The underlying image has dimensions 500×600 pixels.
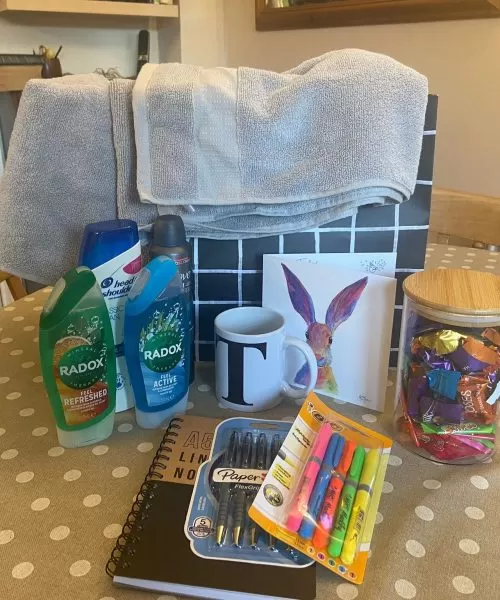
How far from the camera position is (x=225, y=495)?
1.69ft

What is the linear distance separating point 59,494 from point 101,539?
0.08 m

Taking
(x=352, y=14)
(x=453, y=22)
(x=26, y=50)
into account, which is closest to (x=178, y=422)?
(x=453, y=22)

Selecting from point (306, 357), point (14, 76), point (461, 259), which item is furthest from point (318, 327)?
point (14, 76)

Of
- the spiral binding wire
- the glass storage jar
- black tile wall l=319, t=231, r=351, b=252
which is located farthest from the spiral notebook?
black tile wall l=319, t=231, r=351, b=252

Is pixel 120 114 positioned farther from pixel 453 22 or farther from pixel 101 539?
pixel 453 22

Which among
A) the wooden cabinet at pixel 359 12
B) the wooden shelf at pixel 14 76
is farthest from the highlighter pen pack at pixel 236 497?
the wooden shelf at pixel 14 76

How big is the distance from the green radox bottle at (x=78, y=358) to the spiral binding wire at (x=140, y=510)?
77 millimetres

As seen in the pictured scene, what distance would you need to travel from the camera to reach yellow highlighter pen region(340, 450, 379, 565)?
46 centimetres

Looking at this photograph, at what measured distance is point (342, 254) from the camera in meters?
0.69

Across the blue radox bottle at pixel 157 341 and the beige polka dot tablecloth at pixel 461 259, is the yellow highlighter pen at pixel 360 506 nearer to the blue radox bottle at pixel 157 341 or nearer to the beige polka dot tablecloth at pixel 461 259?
the blue radox bottle at pixel 157 341

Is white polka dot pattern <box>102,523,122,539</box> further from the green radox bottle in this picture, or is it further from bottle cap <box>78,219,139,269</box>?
bottle cap <box>78,219,139,269</box>

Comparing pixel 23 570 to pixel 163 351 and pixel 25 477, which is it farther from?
pixel 163 351

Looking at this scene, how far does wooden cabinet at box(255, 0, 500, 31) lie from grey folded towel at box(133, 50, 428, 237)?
3.02 feet

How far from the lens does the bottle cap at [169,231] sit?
25.1 inches
